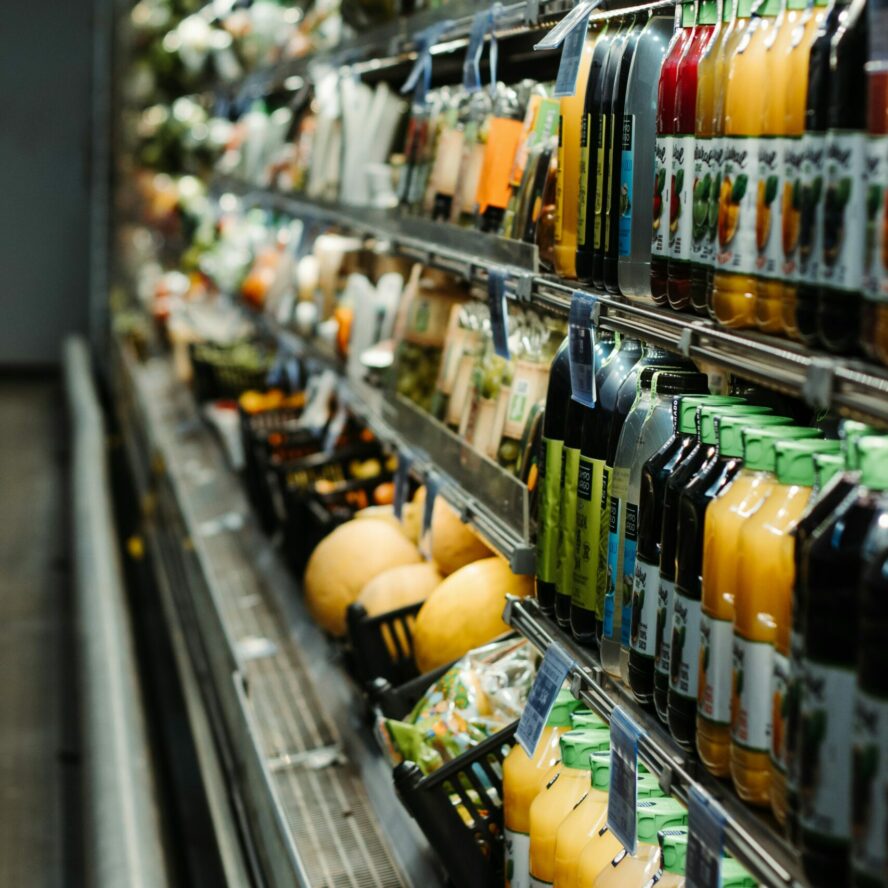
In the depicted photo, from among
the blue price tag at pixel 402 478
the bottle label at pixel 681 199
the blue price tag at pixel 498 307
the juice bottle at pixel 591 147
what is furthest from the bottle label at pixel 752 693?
the blue price tag at pixel 402 478

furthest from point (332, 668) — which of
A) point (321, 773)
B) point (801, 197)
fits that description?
point (801, 197)

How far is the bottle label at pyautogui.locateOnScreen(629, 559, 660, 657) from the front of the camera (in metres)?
1.34

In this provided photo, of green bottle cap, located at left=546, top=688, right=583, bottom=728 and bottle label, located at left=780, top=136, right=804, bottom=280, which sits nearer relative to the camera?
bottle label, located at left=780, top=136, right=804, bottom=280

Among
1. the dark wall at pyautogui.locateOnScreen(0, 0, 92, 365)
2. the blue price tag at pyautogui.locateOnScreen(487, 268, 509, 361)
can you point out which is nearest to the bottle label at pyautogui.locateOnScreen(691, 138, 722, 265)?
the blue price tag at pyautogui.locateOnScreen(487, 268, 509, 361)

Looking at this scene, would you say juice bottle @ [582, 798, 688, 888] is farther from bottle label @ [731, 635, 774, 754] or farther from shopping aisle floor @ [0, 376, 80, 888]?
shopping aisle floor @ [0, 376, 80, 888]

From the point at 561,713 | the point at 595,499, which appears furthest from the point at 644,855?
the point at 595,499

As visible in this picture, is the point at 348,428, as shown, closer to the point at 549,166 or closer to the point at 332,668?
the point at 332,668

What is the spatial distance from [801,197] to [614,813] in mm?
725

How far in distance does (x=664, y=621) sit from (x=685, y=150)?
1.64ft

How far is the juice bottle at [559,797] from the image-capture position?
61.2 inches

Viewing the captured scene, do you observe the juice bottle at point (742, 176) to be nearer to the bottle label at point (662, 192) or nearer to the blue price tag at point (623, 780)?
the bottle label at point (662, 192)

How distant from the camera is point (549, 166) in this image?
1959 millimetres

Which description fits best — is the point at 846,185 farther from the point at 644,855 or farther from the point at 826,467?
the point at 644,855

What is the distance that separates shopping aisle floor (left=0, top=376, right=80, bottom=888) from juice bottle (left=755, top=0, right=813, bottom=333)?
2877mm
